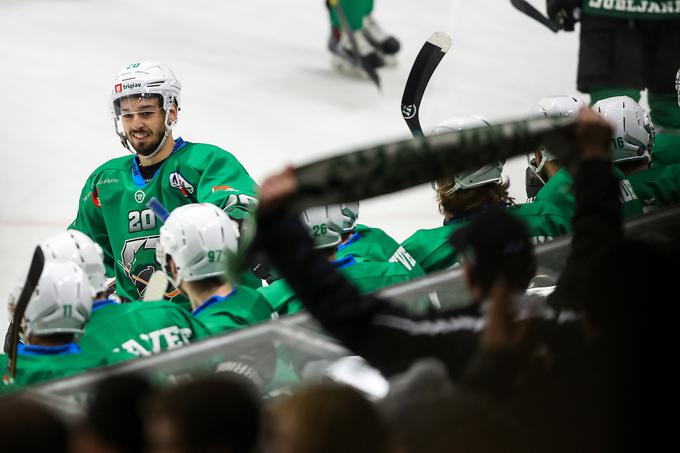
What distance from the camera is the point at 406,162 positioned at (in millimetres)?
1682

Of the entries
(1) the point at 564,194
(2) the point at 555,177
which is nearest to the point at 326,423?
(1) the point at 564,194

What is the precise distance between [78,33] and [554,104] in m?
5.22

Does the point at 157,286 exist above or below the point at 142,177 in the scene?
below

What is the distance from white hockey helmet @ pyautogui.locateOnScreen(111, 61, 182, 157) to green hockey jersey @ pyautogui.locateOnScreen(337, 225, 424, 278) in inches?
33.4

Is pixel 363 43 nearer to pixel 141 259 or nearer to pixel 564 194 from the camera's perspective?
pixel 141 259

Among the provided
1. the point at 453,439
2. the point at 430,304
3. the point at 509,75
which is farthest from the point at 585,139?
the point at 509,75

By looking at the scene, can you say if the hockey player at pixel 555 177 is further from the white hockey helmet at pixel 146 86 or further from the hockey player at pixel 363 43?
the hockey player at pixel 363 43

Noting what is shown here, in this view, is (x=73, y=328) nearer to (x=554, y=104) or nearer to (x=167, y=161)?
(x=167, y=161)

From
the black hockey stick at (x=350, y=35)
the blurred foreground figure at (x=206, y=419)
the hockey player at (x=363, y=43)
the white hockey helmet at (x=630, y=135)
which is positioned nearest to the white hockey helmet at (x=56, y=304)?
the blurred foreground figure at (x=206, y=419)

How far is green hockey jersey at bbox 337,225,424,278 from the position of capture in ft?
10.2

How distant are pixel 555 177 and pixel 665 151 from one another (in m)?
0.85

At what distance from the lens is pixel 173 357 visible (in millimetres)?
1759

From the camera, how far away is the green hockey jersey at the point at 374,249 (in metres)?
3.10

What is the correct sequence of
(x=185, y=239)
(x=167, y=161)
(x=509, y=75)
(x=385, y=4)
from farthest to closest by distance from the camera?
(x=385, y=4) < (x=509, y=75) < (x=167, y=161) < (x=185, y=239)
